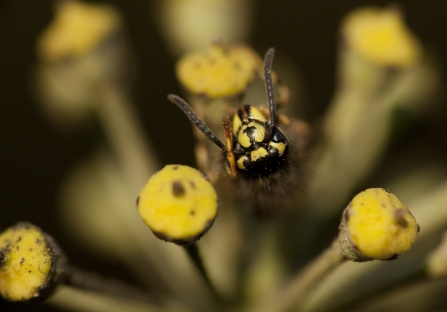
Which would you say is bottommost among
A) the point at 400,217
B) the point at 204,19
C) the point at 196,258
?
the point at 400,217

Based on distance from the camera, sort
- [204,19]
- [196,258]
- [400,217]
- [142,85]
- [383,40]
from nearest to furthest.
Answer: [400,217] < [196,258] < [383,40] < [204,19] < [142,85]

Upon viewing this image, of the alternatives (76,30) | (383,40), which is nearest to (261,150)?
(383,40)

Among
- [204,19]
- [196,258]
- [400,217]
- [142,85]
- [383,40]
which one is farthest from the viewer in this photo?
[142,85]

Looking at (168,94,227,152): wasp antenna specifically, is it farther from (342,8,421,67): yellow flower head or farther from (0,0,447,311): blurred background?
(0,0,447,311): blurred background

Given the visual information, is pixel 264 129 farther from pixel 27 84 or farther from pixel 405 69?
pixel 27 84

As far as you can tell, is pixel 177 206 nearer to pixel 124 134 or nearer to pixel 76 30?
pixel 124 134

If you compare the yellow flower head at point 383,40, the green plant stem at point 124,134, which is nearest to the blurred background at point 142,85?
the green plant stem at point 124,134

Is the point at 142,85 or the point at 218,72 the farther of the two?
the point at 142,85
